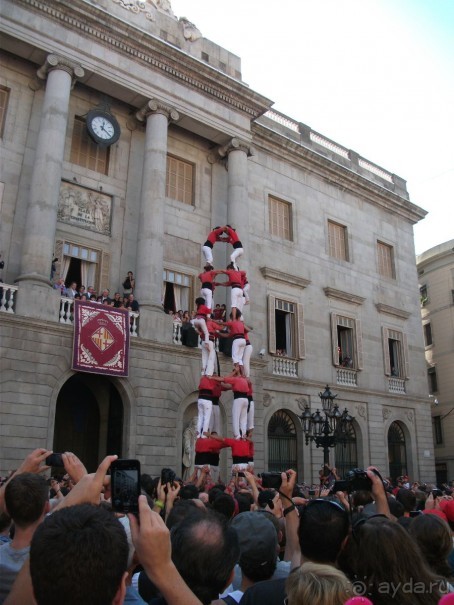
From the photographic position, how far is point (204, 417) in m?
13.1

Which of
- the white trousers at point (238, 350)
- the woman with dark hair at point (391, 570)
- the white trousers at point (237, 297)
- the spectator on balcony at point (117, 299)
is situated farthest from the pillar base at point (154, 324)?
the woman with dark hair at point (391, 570)

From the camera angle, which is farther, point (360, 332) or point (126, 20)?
point (360, 332)

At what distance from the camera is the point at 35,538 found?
207 cm

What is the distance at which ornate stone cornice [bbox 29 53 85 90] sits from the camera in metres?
18.7

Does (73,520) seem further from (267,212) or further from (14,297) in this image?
(267,212)

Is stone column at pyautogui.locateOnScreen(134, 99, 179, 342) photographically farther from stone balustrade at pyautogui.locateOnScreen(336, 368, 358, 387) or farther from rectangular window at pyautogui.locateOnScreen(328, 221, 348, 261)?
rectangular window at pyautogui.locateOnScreen(328, 221, 348, 261)

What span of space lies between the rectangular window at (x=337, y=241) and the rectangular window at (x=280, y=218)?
9.10 ft

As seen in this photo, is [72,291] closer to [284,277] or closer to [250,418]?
[250,418]

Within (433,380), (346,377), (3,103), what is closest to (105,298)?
(3,103)

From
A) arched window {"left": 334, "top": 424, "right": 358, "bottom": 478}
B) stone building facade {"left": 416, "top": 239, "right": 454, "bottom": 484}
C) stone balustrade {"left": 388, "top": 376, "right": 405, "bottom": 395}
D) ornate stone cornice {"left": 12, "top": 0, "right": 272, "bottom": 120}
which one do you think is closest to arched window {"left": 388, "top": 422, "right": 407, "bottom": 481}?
stone balustrade {"left": 388, "top": 376, "right": 405, "bottom": 395}

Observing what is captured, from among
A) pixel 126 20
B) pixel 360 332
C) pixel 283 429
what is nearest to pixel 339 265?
pixel 360 332

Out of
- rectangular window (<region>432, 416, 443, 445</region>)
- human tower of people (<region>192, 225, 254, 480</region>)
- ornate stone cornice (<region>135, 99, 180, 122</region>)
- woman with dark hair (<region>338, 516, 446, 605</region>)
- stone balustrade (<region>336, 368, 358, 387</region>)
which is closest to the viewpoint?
woman with dark hair (<region>338, 516, 446, 605</region>)

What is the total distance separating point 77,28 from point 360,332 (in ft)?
59.0

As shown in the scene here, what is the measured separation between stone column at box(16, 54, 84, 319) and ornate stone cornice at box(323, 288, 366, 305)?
13.7m
